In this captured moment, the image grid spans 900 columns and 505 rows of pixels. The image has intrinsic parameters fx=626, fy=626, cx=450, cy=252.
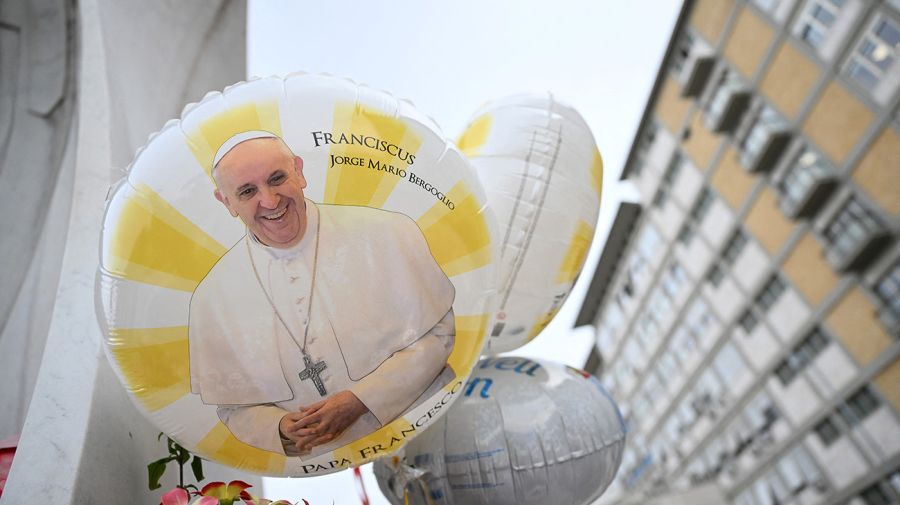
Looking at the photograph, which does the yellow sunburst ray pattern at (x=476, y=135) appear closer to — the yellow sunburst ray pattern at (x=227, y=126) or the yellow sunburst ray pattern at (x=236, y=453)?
the yellow sunburst ray pattern at (x=227, y=126)

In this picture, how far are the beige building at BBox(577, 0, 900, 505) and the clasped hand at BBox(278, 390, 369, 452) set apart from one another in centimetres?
1267

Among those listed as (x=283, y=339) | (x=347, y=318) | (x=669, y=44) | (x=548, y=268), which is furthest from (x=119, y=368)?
(x=669, y=44)

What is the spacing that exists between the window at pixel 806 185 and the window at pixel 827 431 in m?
4.91

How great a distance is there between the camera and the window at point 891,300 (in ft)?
39.6

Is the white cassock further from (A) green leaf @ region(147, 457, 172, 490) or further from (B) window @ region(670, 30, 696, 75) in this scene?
(B) window @ region(670, 30, 696, 75)

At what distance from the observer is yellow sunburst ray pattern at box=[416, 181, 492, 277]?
2.27 m

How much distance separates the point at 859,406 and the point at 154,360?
15201 millimetres

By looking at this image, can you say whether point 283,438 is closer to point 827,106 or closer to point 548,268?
point 548,268

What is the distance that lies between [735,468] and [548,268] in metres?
18.0

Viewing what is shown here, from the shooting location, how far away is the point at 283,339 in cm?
212

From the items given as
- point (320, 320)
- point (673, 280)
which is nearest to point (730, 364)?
point (673, 280)

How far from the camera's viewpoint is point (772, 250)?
15094 mm

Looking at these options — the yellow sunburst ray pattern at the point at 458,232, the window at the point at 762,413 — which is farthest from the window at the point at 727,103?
the yellow sunburst ray pattern at the point at 458,232

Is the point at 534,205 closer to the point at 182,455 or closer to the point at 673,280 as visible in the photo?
the point at 182,455
